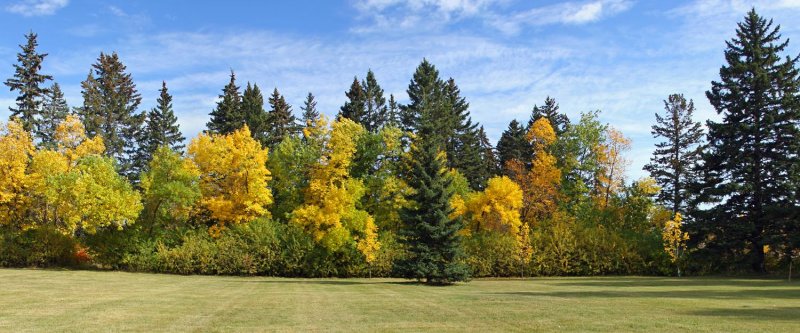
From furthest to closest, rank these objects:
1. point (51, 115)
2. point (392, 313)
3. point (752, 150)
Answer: point (51, 115)
point (752, 150)
point (392, 313)

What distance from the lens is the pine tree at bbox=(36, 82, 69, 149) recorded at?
5464 cm

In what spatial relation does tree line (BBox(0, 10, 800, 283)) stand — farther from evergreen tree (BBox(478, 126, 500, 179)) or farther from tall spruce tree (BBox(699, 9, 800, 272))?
evergreen tree (BBox(478, 126, 500, 179))

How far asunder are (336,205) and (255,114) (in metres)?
26.1

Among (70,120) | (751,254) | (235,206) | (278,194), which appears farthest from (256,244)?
(751,254)

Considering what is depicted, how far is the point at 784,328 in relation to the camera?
461 inches

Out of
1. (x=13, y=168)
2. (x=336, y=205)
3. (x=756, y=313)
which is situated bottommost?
(x=756, y=313)

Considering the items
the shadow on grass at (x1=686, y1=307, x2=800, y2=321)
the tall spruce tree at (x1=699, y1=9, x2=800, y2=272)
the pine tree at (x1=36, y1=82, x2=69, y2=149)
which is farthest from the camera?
the pine tree at (x1=36, y1=82, x2=69, y2=149)

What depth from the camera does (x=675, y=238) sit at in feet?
136

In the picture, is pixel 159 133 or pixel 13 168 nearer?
pixel 13 168

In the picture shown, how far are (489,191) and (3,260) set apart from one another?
37.7 m

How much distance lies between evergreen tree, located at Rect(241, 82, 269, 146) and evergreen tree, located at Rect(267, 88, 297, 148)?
106 centimetres

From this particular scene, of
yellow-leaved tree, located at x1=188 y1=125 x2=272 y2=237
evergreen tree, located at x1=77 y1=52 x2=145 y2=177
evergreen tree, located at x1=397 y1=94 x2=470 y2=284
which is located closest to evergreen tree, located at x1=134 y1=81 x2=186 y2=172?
evergreen tree, located at x1=77 y1=52 x2=145 y2=177

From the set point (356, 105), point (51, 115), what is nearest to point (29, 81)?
point (51, 115)

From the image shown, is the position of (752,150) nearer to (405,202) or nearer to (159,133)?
(405,202)
